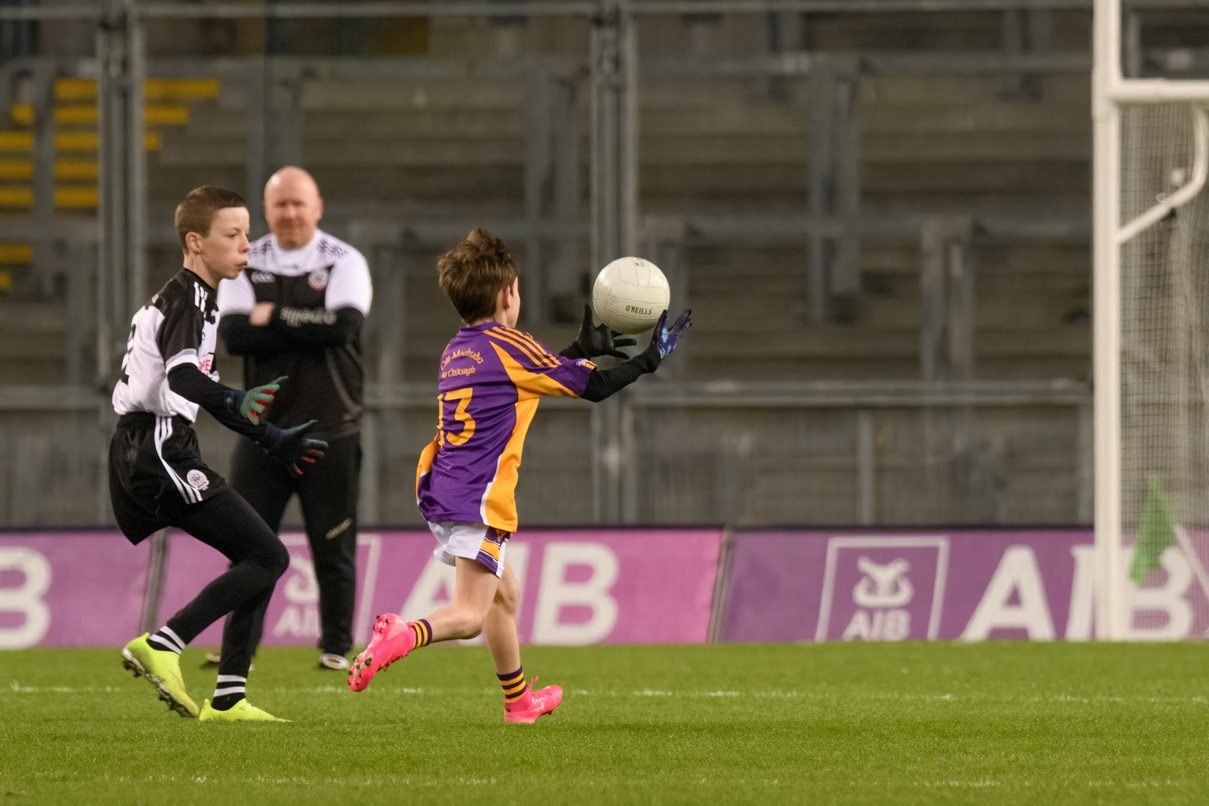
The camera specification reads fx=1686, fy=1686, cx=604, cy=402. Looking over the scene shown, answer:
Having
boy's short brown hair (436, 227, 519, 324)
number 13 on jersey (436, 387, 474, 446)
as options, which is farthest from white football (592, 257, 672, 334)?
number 13 on jersey (436, 387, 474, 446)

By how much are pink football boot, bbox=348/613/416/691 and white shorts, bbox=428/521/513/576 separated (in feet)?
0.87

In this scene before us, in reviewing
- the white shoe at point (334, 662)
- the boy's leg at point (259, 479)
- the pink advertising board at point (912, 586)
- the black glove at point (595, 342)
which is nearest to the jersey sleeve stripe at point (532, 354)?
the black glove at point (595, 342)

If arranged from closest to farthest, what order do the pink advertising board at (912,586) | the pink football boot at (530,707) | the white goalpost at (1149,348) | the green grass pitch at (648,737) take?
the green grass pitch at (648,737) → the pink football boot at (530,707) → the white goalpost at (1149,348) → the pink advertising board at (912,586)

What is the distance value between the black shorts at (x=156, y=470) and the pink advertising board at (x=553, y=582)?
152 inches

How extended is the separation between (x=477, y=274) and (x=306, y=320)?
183 centimetres

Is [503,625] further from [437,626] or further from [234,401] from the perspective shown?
[234,401]

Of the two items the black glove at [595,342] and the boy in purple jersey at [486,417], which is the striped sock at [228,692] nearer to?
the boy in purple jersey at [486,417]

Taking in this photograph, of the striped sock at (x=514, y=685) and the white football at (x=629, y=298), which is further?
the white football at (x=629, y=298)

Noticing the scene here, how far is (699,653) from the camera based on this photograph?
7.86 m

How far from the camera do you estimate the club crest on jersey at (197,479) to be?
4762 mm

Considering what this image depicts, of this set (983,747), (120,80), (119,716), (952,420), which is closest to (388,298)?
(120,80)

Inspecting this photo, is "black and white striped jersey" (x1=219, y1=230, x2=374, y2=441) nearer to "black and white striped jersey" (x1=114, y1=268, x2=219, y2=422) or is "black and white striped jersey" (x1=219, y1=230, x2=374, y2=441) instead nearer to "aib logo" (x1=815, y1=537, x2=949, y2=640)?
"black and white striped jersey" (x1=114, y1=268, x2=219, y2=422)

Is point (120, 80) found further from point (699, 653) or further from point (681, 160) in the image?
point (699, 653)

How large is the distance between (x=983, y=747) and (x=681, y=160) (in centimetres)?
1007
